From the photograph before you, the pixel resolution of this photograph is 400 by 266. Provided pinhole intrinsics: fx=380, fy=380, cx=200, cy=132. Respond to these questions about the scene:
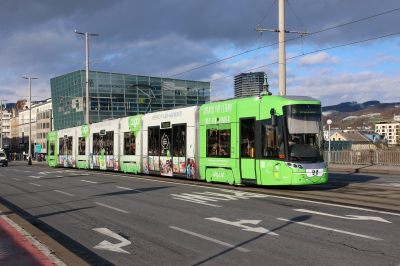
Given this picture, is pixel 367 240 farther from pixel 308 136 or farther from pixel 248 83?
pixel 248 83

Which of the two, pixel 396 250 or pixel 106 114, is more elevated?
pixel 106 114

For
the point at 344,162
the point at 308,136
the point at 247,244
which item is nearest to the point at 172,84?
the point at 344,162

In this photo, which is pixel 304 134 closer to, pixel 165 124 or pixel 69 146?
pixel 165 124

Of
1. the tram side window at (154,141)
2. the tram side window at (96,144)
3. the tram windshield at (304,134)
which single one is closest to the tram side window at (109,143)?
the tram side window at (96,144)

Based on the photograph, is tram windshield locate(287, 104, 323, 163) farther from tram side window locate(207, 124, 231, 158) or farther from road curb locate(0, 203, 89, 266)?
road curb locate(0, 203, 89, 266)

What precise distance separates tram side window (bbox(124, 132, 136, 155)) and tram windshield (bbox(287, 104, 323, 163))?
39.6 ft

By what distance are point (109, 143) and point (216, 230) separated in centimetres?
1939

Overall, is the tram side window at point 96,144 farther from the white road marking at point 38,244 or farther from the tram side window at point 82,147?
the white road marking at point 38,244

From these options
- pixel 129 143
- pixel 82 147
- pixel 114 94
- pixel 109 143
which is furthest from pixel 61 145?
pixel 114 94

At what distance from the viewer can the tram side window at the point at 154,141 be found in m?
20.2

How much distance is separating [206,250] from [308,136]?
7.79m

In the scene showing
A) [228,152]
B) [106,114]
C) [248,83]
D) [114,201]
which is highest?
[248,83]

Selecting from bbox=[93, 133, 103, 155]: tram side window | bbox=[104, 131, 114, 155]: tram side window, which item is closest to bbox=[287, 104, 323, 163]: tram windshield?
bbox=[104, 131, 114, 155]: tram side window

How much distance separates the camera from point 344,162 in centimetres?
3059
